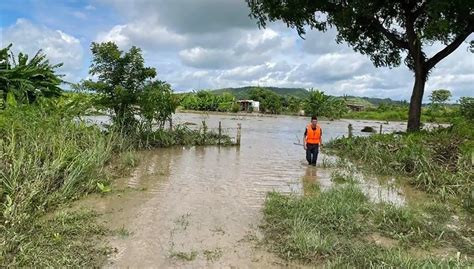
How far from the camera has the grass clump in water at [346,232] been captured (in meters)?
5.49

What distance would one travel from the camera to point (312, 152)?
14.5 m

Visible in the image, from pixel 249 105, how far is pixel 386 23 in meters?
43.0

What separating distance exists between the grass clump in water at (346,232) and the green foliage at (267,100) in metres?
54.2

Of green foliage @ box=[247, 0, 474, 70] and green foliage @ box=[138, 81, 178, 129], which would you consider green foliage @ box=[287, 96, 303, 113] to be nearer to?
green foliage @ box=[247, 0, 474, 70]

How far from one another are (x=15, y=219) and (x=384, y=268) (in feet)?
16.8

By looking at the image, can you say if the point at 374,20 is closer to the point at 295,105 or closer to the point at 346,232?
the point at 346,232

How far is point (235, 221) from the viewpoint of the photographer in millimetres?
7500

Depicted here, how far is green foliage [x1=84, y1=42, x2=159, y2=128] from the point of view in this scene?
54.7 feet

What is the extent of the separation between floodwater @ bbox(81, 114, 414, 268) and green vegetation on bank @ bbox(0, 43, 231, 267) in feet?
1.88

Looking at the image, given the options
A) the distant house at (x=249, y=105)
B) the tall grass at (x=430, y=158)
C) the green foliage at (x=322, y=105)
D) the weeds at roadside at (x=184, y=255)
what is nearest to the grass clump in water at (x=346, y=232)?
the weeds at roadside at (x=184, y=255)

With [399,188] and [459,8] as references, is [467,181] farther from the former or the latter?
[459,8]

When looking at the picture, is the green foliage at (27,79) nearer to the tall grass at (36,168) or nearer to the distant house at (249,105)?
the tall grass at (36,168)

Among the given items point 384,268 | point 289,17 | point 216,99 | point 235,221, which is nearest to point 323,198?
point 235,221

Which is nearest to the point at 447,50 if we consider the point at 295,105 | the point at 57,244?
the point at 57,244
